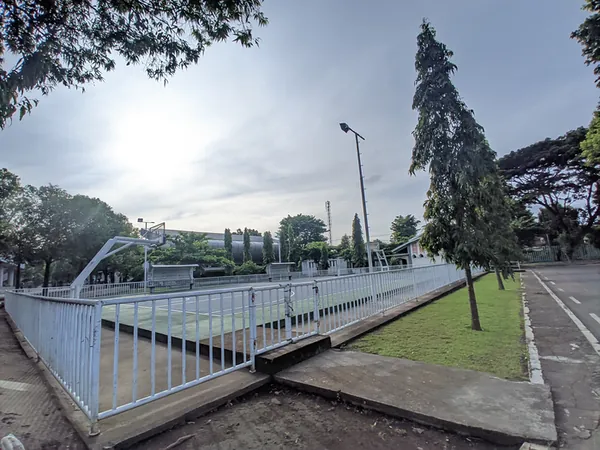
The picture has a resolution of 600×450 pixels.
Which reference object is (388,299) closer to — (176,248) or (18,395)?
(18,395)

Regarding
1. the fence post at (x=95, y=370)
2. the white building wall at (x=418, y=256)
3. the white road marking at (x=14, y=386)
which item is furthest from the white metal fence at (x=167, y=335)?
the white building wall at (x=418, y=256)

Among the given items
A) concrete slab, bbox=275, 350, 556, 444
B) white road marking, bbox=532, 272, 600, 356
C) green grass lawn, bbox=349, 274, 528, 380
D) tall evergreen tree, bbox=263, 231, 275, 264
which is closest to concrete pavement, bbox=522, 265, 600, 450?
white road marking, bbox=532, 272, 600, 356

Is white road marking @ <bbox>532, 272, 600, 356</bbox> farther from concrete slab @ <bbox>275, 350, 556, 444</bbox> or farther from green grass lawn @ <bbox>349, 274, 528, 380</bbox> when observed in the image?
concrete slab @ <bbox>275, 350, 556, 444</bbox>

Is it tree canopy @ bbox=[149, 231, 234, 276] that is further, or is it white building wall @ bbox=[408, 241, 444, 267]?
tree canopy @ bbox=[149, 231, 234, 276]

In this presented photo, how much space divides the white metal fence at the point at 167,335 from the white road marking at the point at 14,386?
1.10ft

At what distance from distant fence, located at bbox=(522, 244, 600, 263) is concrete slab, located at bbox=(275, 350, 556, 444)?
36125 mm

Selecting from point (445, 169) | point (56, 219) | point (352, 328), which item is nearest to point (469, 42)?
point (445, 169)

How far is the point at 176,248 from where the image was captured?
26297 mm

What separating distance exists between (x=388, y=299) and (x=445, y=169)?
3360mm

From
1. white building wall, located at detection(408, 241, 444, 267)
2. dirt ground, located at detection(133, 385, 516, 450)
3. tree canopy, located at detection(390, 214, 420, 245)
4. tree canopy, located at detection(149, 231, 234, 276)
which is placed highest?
tree canopy, located at detection(390, 214, 420, 245)

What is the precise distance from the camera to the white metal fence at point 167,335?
2.44 meters

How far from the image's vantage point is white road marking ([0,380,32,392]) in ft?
11.5

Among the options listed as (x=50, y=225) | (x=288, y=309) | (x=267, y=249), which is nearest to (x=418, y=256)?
(x=267, y=249)

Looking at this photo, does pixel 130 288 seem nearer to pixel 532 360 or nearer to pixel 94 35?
pixel 94 35
